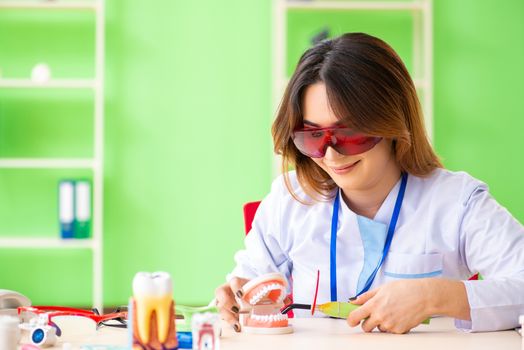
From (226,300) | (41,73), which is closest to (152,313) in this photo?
(226,300)

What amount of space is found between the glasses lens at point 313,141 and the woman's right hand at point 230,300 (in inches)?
12.8

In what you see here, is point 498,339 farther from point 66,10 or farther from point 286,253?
point 66,10

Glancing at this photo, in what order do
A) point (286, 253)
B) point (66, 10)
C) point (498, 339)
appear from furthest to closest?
point (66, 10)
point (286, 253)
point (498, 339)

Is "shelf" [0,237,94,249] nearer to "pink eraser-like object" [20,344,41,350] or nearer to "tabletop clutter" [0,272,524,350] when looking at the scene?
"tabletop clutter" [0,272,524,350]

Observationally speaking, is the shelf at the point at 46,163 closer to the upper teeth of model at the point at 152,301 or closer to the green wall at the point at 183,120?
the green wall at the point at 183,120

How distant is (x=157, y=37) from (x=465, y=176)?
276 centimetres

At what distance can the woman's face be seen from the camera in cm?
172

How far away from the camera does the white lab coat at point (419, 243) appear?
1.60 meters

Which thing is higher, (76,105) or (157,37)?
(157,37)

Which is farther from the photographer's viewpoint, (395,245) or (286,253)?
(286,253)

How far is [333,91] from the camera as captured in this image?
5.63 ft

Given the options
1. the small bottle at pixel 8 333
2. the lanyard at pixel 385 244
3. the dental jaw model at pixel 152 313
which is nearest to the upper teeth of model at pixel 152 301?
the dental jaw model at pixel 152 313

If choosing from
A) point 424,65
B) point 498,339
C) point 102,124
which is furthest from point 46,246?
point 498,339

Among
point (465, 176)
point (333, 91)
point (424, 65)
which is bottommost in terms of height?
point (465, 176)
